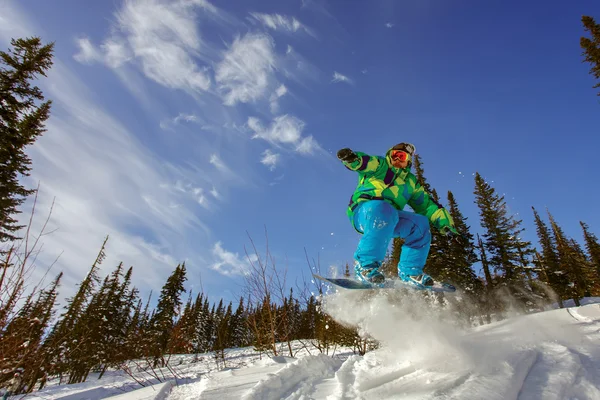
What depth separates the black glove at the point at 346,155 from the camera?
4172 mm

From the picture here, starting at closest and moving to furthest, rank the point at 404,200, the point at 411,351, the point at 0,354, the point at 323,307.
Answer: the point at 411,351 → the point at 0,354 → the point at 404,200 → the point at 323,307

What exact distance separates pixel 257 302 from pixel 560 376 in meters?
4.72

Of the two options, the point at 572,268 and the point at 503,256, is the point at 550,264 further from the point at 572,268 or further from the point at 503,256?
the point at 503,256

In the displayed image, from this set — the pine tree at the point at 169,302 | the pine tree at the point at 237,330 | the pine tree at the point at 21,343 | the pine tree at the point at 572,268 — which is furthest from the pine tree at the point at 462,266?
the pine tree at the point at 237,330

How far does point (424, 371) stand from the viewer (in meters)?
2.76

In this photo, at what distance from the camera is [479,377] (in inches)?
99.4

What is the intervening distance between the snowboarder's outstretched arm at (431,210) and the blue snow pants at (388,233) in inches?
8.2

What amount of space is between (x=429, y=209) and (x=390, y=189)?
89 cm

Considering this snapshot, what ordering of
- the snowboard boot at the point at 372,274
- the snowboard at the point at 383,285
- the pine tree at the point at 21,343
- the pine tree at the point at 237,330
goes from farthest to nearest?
the pine tree at the point at 237,330
the snowboard at the point at 383,285
the snowboard boot at the point at 372,274
the pine tree at the point at 21,343

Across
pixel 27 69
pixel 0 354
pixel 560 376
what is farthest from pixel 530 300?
pixel 27 69

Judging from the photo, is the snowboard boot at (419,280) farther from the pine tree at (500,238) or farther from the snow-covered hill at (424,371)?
the pine tree at (500,238)

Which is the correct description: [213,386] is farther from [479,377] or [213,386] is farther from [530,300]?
Result: [530,300]

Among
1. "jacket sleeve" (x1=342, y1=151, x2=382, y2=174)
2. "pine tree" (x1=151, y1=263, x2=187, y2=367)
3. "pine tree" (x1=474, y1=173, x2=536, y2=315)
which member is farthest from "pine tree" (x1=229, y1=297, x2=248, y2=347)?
"jacket sleeve" (x1=342, y1=151, x2=382, y2=174)

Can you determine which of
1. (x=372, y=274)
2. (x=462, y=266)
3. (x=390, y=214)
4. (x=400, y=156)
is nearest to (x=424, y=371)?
(x=372, y=274)
